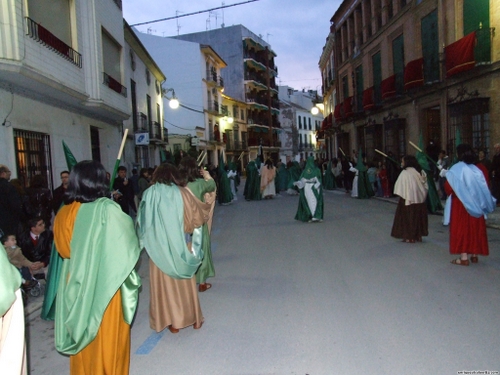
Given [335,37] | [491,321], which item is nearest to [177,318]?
[491,321]

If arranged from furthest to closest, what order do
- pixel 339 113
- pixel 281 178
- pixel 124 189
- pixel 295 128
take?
pixel 295 128 < pixel 339 113 < pixel 281 178 < pixel 124 189

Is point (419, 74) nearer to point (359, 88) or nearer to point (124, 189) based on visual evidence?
point (359, 88)

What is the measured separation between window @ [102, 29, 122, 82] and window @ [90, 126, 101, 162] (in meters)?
2.00

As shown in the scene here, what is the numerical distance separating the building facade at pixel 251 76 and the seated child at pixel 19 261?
53.0 metres

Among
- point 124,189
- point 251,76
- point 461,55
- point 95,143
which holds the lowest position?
point 124,189

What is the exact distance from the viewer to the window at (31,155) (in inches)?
404

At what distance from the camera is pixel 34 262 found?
625 centimetres

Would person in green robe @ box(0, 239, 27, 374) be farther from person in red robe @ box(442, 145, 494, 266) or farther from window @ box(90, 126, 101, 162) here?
window @ box(90, 126, 101, 162)

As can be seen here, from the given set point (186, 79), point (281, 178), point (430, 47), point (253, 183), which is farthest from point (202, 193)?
point (186, 79)

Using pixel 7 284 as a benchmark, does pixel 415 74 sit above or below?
above

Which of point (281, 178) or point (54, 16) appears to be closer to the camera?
point (54, 16)

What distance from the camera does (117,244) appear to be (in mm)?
3234

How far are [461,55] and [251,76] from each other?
4677 cm

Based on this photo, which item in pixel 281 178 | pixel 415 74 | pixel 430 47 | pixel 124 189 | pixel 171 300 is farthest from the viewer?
pixel 281 178
